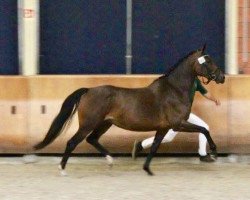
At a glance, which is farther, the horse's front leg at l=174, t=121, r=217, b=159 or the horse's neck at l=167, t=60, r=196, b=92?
the horse's neck at l=167, t=60, r=196, b=92

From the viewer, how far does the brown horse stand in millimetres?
9906

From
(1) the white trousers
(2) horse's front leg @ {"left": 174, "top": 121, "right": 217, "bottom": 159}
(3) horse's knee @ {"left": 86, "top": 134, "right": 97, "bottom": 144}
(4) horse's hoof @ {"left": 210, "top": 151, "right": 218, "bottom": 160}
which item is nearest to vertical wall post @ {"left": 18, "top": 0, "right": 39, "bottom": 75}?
(3) horse's knee @ {"left": 86, "top": 134, "right": 97, "bottom": 144}

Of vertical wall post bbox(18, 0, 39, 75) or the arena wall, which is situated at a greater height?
vertical wall post bbox(18, 0, 39, 75)

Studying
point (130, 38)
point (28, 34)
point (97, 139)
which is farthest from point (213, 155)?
point (28, 34)

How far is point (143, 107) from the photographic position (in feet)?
33.0

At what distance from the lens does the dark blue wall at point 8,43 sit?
11.7 m

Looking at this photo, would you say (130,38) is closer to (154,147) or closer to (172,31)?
(172,31)

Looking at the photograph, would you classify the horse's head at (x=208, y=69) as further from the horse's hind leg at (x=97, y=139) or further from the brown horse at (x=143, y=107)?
the horse's hind leg at (x=97, y=139)

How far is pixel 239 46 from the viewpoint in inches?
452

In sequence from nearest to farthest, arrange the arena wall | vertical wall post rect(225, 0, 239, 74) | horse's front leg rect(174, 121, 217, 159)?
horse's front leg rect(174, 121, 217, 159)
the arena wall
vertical wall post rect(225, 0, 239, 74)

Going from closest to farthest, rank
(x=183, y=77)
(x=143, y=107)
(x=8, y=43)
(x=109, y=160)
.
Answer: (x=143, y=107) → (x=183, y=77) → (x=109, y=160) → (x=8, y=43)

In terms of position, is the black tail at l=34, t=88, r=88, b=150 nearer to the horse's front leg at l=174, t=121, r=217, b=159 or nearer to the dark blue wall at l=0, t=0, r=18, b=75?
the horse's front leg at l=174, t=121, r=217, b=159

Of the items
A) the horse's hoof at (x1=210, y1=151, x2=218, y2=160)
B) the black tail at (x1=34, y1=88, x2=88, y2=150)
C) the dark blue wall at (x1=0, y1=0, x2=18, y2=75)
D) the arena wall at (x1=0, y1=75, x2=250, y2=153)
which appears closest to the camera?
the black tail at (x1=34, y1=88, x2=88, y2=150)

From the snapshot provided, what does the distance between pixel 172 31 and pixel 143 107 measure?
87.9 inches
